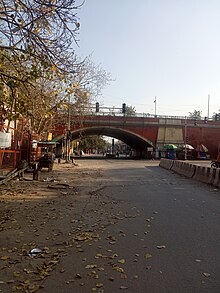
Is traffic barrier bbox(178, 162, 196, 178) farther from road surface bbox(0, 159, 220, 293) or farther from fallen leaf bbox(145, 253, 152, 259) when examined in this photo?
fallen leaf bbox(145, 253, 152, 259)

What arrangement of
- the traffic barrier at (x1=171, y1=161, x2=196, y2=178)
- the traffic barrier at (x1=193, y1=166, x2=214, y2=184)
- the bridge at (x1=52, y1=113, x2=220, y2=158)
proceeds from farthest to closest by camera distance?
1. the bridge at (x1=52, y1=113, x2=220, y2=158)
2. the traffic barrier at (x1=171, y1=161, x2=196, y2=178)
3. the traffic barrier at (x1=193, y1=166, x2=214, y2=184)

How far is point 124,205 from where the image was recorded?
9867 millimetres

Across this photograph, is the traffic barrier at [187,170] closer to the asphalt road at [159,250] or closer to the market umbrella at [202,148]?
the asphalt road at [159,250]

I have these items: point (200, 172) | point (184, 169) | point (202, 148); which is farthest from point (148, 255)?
point (202, 148)

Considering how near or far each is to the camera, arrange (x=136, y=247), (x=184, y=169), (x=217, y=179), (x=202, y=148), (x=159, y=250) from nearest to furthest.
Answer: (x=159, y=250)
(x=136, y=247)
(x=217, y=179)
(x=184, y=169)
(x=202, y=148)

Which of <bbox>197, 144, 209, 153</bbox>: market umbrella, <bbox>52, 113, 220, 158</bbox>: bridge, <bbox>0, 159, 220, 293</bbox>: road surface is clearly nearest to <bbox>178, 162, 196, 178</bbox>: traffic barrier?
<bbox>0, 159, 220, 293</bbox>: road surface

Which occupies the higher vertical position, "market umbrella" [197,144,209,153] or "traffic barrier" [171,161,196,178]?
"market umbrella" [197,144,209,153]

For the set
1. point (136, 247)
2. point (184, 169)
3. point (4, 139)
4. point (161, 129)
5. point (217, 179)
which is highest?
point (161, 129)

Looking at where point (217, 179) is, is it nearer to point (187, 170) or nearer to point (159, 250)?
point (187, 170)

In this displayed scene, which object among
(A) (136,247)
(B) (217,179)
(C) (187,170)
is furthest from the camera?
(C) (187,170)

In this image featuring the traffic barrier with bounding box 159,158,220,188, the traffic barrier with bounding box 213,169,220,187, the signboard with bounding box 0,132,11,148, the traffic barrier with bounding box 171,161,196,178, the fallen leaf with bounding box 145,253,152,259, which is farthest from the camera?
the traffic barrier with bounding box 171,161,196,178

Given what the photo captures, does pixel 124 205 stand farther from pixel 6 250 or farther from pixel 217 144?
pixel 217 144

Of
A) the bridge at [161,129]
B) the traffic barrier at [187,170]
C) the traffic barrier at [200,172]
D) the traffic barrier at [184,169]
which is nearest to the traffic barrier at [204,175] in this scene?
the traffic barrier at [200,172]

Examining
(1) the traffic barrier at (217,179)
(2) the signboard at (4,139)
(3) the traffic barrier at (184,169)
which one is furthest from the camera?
(3) the traffic barrier at (184,169)
